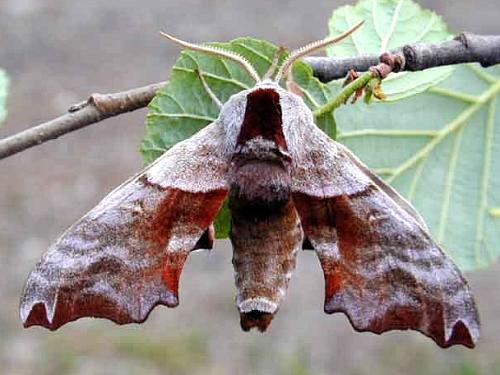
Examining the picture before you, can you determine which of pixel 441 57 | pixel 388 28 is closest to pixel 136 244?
pixel 441 57

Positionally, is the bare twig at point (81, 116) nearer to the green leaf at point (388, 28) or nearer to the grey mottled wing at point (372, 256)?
the grey mottled wing at point (372, 256)

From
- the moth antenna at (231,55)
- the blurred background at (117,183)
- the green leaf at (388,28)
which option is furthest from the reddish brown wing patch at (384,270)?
the blurred background at (117,183)

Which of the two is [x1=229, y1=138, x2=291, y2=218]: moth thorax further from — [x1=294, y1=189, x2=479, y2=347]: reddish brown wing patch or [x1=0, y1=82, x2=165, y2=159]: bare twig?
[x1=0, y1=82, x2=165, y2=159]: bare twig

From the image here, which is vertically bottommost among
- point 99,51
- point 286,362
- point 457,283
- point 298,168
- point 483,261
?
point 286,362

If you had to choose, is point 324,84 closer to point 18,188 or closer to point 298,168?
point 298,168

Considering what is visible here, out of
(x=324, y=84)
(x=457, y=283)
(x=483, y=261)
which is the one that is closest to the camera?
(x=457, y=283)

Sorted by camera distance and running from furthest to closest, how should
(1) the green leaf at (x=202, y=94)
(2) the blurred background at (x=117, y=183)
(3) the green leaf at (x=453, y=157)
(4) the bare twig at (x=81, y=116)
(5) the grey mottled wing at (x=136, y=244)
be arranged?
(2) the blurred background at (x=117, y=183) → (3) the green leaf at (x=453, y=157) → (1) the green leaf at (x=202, y=94) → (4) the bare twig at (x=81, y=116) → (5) the grey mottled wing at (x=136, y=244)

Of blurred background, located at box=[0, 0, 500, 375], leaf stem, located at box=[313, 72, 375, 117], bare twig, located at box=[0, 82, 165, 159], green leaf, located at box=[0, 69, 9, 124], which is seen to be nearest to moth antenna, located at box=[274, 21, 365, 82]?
leaf stem, located at box=[313, 72, 375, 117]

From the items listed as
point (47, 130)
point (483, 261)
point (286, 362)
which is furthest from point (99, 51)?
point (47, 130)
